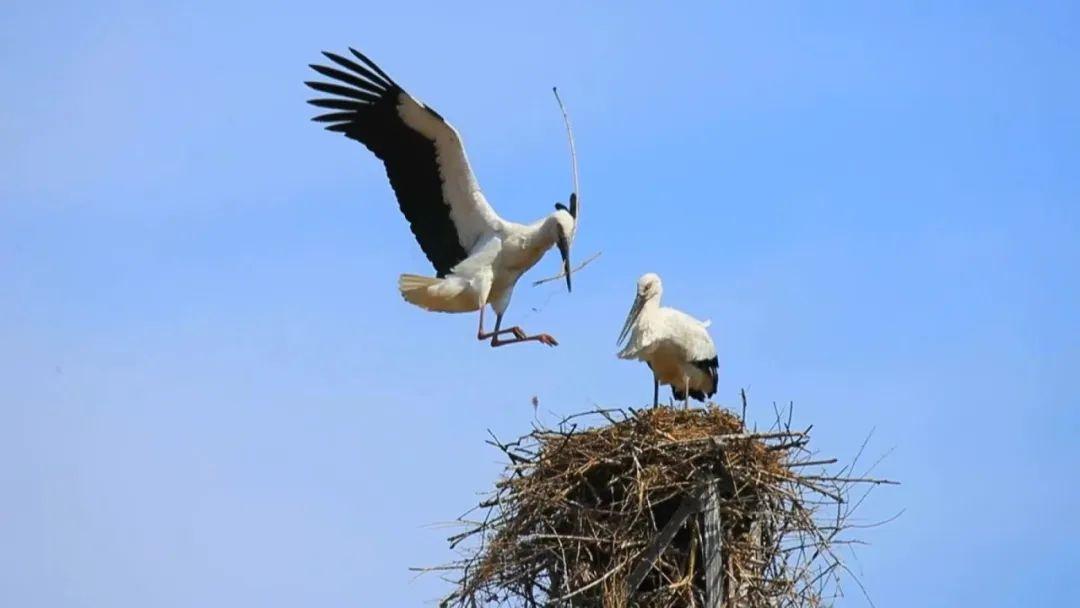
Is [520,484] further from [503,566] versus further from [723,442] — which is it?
[723,442]

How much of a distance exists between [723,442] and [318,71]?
14.5ft

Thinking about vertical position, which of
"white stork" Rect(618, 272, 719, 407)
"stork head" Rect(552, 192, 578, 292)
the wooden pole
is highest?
"stork head" Rect(552, 192, 578, 292)

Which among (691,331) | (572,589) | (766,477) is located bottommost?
(572,589)

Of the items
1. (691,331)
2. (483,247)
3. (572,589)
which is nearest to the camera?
(572,589)

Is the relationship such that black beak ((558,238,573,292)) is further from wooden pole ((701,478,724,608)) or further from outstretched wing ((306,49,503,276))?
wooden pole ((701,478,724,608))

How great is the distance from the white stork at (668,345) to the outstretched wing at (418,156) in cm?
127

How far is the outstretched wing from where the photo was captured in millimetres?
12820

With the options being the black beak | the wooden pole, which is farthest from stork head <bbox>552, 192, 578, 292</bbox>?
the wooden pole

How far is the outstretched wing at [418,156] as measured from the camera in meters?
12.8

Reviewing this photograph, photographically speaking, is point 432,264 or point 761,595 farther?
point 432,264

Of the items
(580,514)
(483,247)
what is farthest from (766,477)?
(483,247)

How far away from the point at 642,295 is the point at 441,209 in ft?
5.27

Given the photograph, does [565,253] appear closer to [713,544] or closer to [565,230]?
[565,230]

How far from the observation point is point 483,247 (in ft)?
43.1
